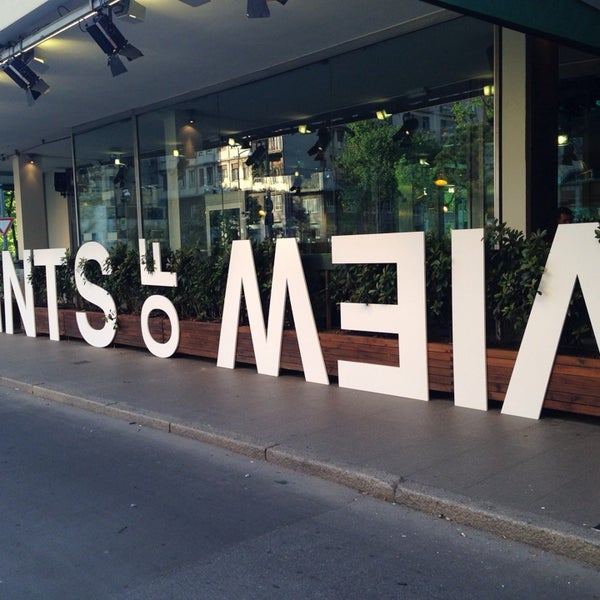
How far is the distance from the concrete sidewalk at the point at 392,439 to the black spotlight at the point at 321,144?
13.7ft

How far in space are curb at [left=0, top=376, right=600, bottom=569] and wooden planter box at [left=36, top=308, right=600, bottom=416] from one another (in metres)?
2.09

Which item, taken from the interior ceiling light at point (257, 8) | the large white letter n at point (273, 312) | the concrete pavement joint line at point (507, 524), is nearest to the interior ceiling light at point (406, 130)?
the large white letter n at point (273, 312)

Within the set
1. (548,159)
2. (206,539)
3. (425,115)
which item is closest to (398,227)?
(425,115)

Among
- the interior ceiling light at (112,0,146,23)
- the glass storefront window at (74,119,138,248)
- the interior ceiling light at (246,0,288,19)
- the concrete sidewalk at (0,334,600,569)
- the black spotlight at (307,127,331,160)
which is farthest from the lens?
the glass storefront window at (74,119,138,248)

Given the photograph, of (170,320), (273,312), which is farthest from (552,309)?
(170,320)

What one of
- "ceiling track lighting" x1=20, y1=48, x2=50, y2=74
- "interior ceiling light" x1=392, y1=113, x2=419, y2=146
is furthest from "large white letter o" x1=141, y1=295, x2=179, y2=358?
"interior ceiling light" x1=392, y1=113, x2=419, y2=146

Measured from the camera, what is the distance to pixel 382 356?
7.66m

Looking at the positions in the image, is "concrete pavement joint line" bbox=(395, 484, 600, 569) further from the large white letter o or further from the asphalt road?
the large white letter o

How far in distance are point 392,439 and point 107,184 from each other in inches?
493

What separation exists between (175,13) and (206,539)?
6665 mm

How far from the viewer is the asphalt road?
3.68m

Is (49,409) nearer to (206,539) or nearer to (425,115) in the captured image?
(206,539)

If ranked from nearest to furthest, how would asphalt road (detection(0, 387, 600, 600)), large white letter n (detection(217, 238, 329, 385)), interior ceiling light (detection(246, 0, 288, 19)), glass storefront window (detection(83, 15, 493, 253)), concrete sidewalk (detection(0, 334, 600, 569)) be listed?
asphalt road (detection(0, 387, 600, 600)), concrete sidewalk (detection(0, 334, 600, 569)), interior ceiling light (detection(246, 0, 288, 19)), large white letter n (detection(217, 238, 329, 385)), glass storefront window (detection(83, 15, 493, 253))

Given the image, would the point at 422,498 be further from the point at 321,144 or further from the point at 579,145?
the point at 579,145
